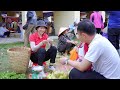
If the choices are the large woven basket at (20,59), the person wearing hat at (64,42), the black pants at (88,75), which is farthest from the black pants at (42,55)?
the person wearing hat at (64,42)

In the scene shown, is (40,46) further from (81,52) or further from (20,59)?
(81,52)

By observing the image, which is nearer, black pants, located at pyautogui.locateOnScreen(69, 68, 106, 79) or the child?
black pants, located at pyautogui.locateOnScreen(69, 68, 106, 79)

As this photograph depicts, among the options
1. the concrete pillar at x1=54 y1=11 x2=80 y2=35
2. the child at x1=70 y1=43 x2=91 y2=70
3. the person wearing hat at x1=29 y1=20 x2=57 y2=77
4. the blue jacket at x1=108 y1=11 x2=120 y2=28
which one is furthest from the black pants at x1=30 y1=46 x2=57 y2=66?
the concrete pillar at x1=54 y1=11 x2=80 y2=35

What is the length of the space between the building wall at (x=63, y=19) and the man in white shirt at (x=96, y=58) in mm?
7936

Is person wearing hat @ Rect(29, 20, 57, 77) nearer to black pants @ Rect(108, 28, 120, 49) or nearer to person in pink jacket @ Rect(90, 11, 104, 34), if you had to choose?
black pants @ Rect(108, 28, 120, 49)

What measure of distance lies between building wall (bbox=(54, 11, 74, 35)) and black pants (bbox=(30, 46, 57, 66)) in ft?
20.5

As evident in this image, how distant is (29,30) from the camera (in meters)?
7.32

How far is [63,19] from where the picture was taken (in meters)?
11.3

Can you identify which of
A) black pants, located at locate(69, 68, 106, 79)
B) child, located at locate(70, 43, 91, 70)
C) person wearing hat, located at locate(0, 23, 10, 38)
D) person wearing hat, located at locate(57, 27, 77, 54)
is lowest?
person wearing hat, located at locate(0, 23, 10, 38)

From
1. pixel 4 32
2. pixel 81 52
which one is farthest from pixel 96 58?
pixel 4 32

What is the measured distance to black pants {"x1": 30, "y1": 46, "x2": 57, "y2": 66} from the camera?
4.41 metres
